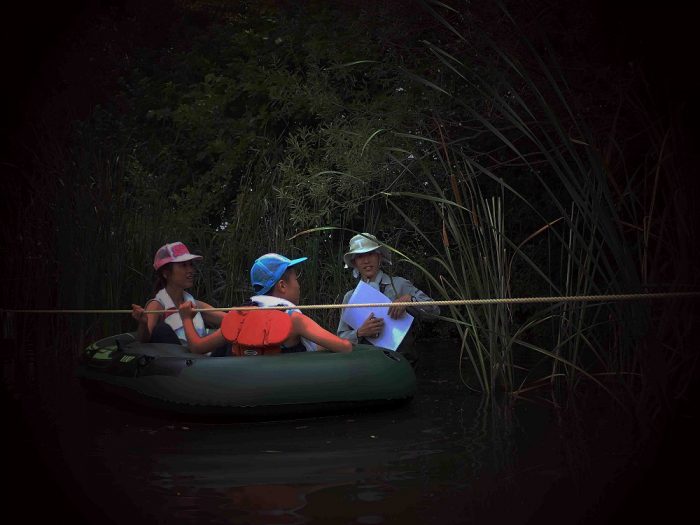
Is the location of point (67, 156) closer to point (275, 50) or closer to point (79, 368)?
point (79, 368)

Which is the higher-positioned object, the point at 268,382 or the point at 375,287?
the point at 375,287

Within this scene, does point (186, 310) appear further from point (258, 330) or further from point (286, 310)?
point (286, 310)

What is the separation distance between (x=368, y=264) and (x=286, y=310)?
1108mm

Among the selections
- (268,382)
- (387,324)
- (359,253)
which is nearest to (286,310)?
(268,382)

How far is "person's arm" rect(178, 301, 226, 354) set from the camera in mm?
6082

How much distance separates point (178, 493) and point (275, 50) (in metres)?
8.99

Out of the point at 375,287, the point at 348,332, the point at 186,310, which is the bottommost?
the point at 348,332

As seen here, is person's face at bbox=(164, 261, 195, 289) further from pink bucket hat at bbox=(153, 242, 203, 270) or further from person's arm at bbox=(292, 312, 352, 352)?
person's arm at bbox=(292, 312, 352, 352)

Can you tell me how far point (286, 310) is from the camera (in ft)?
19.0

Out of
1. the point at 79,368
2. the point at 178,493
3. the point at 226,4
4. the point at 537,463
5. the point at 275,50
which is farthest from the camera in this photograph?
the point at 226,4

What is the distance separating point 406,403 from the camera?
19.4 ft

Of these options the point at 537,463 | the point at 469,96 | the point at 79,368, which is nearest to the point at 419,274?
the point at 469,96

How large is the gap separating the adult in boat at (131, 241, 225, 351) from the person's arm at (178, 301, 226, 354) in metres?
0.37

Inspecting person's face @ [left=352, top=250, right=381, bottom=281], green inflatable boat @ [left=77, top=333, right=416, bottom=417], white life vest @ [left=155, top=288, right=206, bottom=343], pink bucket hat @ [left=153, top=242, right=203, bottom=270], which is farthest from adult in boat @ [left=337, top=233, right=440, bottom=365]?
pink bucket hat @ [left=153, top=242, right=203, bottom=270]
